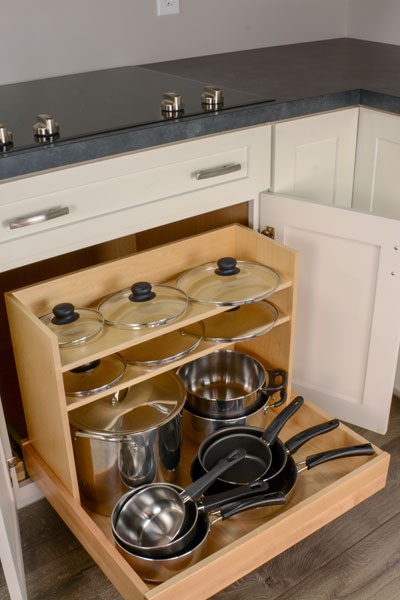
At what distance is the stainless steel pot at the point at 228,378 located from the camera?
160 cm

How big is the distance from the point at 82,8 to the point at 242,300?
913 millimetres

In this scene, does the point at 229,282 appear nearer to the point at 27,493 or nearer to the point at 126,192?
the point at 126,192

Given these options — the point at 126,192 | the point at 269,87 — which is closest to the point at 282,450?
the point at 126,192

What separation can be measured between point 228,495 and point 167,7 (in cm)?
134

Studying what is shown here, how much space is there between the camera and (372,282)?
152cm

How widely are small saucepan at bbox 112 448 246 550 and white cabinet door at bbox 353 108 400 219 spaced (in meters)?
0.75

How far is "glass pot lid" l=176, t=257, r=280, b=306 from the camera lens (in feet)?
4.75

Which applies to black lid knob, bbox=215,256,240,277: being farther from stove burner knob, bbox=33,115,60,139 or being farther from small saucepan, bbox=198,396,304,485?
stove burner knob, bbox=33,115,60,139

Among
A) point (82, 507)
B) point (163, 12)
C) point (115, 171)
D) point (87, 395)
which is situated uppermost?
point (163, 12)

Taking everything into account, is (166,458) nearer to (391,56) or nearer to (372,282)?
(372,282)

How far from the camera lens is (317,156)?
5.48 feet

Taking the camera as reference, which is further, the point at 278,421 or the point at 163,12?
the point at 163,12

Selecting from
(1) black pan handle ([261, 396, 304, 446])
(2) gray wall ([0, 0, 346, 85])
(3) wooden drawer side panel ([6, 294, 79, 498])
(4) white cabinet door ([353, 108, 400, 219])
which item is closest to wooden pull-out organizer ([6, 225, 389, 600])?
(3) wooden drawer side panel ([6, 294, 79, 498])

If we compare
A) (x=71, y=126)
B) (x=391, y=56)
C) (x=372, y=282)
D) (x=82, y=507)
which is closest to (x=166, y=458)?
(x=82, y=507)
